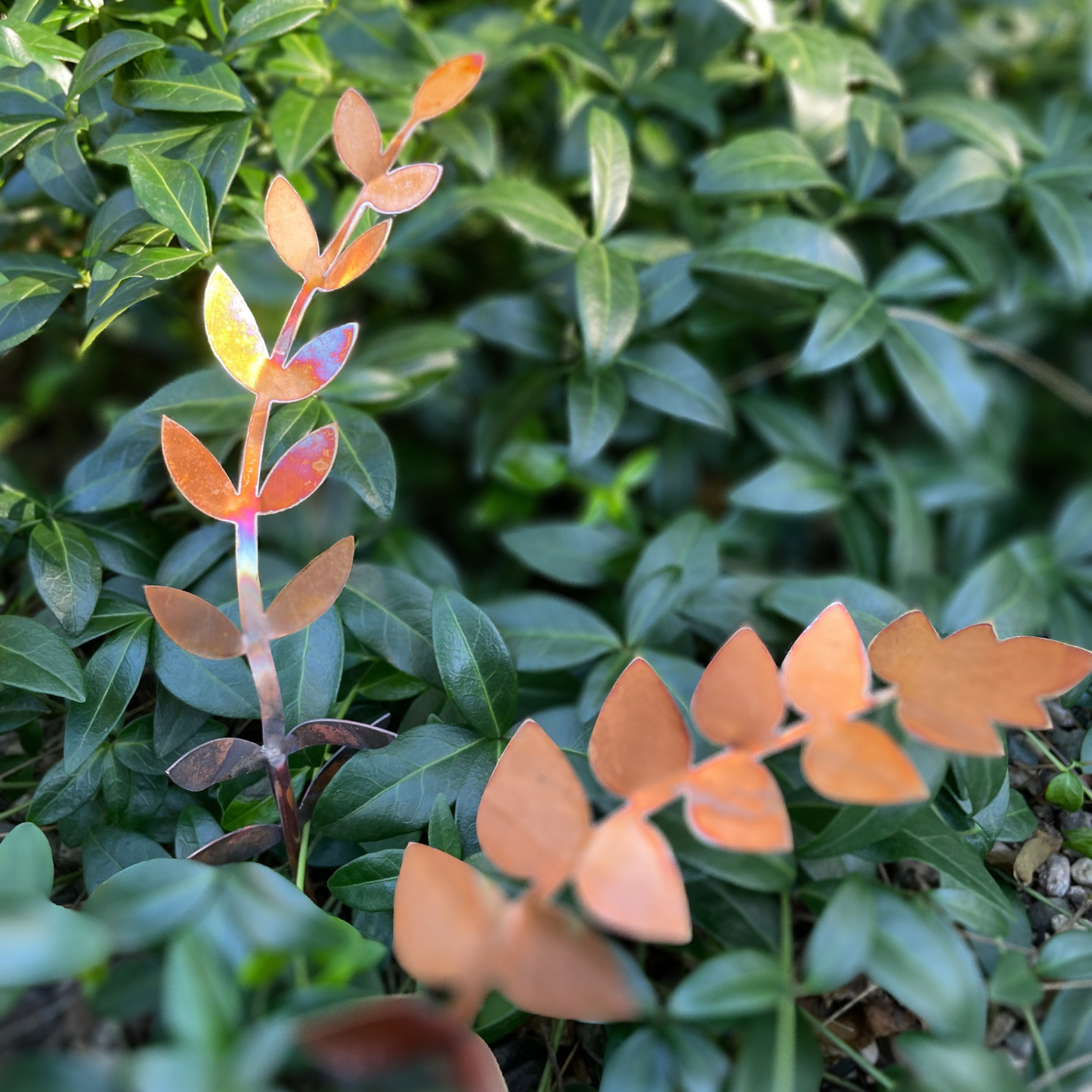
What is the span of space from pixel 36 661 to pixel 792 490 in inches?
29.9

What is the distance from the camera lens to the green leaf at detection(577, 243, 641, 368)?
0.84m

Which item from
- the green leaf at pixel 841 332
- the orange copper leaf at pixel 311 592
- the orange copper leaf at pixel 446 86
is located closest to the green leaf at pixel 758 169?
the green leaf at pixel 841 332

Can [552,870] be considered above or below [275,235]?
below

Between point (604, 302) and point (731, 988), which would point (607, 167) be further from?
point (731, 988)

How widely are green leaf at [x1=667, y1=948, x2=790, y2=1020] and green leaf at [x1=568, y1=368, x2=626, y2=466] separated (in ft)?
1.57

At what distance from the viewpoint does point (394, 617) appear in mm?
741

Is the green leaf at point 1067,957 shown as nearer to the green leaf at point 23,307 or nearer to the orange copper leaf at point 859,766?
the orange copper leaf at point 859,766

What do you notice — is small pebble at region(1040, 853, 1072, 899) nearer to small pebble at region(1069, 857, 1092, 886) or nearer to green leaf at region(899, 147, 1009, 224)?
small pebble at region(1069, 857, 1092, 886)

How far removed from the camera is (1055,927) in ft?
2.04

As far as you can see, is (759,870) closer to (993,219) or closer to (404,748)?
(404,748)

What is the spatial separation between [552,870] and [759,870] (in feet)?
0.46

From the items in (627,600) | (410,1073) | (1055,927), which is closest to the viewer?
(410,1073)

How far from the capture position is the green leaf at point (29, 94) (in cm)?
72

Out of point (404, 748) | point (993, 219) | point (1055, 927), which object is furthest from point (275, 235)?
point (993, 219)
